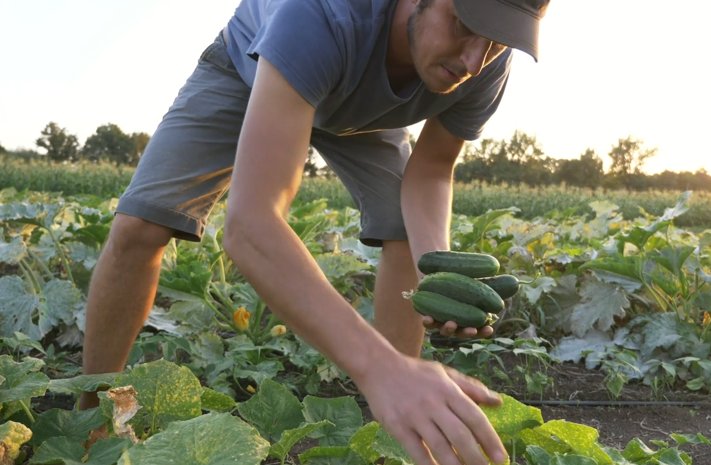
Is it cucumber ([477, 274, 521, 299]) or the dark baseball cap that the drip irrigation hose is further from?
the dark baseball cap

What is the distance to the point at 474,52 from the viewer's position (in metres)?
2.09

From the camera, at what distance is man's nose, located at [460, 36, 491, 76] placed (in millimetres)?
2078

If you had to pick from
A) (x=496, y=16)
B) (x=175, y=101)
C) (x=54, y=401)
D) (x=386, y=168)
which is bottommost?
(x=54, y=401)

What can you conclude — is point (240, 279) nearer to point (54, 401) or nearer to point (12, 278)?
point (12, 278)

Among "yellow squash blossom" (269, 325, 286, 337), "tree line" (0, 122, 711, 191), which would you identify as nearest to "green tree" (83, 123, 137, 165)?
"tree line" (0, 122, 711, 191)

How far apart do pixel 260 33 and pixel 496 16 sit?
0.68 metres

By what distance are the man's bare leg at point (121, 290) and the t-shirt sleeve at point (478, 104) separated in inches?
45.1

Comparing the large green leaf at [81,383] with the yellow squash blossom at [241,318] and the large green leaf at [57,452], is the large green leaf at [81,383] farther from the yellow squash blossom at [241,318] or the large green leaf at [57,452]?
the yellow squash blossom at [241,318]

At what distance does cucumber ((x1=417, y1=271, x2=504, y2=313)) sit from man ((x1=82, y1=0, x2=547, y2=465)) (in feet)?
0.32

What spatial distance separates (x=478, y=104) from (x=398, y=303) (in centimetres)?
87

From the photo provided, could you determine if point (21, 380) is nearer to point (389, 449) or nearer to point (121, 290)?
point (121, 290)

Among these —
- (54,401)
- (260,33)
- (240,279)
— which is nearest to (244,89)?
(260,33)

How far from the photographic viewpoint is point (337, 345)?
152 cm

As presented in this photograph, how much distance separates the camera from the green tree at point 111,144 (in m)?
73.6
